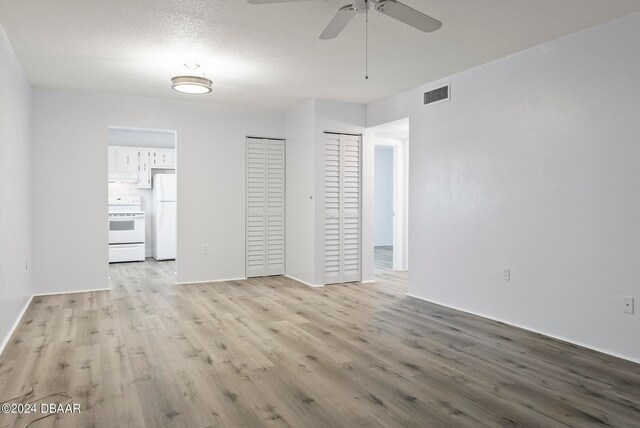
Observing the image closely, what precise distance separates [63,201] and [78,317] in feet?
5.76

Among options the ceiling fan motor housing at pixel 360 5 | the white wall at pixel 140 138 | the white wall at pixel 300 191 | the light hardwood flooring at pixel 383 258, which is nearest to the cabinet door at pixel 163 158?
the white wall at pixel 140 138

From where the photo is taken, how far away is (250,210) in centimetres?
638

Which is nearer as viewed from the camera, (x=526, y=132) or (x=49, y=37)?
(x=49, y=37)

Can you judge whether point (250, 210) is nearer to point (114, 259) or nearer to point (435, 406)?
point (114, 259)

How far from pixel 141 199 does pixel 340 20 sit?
22.9 feet

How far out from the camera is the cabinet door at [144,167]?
27.1 ft

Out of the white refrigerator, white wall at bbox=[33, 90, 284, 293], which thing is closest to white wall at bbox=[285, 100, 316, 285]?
white wall at bbox=[33, 90, 284, 293]

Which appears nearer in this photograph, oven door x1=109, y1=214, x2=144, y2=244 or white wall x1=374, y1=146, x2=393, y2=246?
oven door x1=109, y1=214, x2=144, y2=244

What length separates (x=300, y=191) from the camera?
241 inches

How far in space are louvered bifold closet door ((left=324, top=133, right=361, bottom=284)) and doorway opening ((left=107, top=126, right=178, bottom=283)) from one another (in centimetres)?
313

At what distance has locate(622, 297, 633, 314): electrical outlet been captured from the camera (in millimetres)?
3082

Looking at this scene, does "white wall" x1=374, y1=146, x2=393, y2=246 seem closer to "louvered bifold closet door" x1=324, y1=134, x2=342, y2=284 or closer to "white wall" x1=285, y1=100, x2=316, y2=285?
"white wall" x1=285, y1=100, x2=316, y2=285

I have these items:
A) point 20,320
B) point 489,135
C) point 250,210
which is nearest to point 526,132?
point 489,135

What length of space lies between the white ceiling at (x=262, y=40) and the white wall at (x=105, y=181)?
0.53 m
